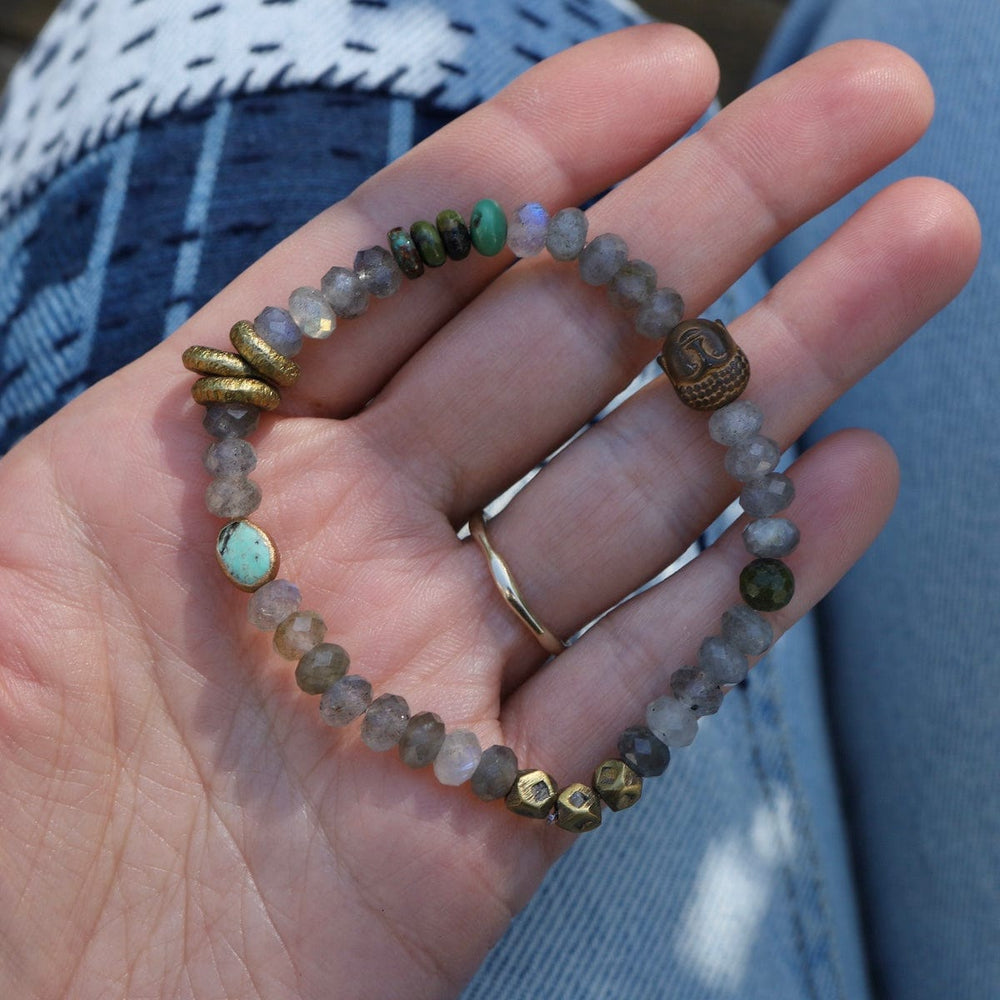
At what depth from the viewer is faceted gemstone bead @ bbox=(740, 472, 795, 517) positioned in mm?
1535

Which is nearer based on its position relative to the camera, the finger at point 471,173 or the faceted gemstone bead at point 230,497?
the faceted gemstone bead at point 230,497

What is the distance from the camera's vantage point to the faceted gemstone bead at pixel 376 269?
1572 mm

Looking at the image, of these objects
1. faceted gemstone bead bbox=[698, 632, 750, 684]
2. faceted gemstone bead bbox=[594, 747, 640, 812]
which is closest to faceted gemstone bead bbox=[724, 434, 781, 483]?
faceted gemstone bead bbox=[698, 632, 750, 684]

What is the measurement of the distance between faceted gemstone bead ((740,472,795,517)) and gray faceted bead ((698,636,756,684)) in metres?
0.20

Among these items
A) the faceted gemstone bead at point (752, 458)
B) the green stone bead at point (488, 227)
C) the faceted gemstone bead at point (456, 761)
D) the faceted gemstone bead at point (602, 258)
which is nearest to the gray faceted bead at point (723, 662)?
the faceted gemstone bead at point (752, 458)

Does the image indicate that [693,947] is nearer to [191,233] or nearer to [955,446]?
[955,446]

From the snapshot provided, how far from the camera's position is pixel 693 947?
1.53 m

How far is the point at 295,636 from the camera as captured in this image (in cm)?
148

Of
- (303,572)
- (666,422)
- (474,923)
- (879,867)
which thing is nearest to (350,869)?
(474,923)

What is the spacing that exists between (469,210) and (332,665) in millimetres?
732

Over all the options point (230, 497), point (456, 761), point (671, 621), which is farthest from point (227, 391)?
point (671, 621)

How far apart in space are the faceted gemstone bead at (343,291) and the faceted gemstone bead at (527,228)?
245 millimetres

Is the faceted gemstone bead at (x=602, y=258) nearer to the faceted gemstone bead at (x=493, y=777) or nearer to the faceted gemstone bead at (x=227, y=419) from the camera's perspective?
the faceted gemstone bead at (x=227, y=419)

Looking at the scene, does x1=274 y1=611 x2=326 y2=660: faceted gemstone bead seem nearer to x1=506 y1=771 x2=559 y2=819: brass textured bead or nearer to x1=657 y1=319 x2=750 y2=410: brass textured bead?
x1=506 y1=771 x2=559 y2=819: brass textured bead
